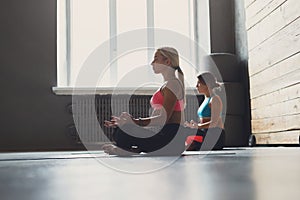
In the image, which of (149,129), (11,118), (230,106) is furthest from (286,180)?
(11,118)

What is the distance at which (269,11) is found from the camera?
395 centimetres

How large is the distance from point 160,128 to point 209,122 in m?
1.32

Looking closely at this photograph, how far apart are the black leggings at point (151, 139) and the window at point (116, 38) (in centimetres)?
314

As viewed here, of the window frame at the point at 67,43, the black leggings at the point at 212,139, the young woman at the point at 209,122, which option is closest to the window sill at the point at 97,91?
the window frame at the point at 67,43

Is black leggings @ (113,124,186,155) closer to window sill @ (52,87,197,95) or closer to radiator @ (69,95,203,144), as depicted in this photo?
radiator @ (69,95,203,144)

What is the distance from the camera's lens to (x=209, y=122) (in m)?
3.41

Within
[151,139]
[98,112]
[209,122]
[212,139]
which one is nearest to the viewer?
[151,139]

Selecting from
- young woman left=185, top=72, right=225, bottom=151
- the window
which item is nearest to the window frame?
the window

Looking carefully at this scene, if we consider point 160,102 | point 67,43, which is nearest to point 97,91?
point 67,43

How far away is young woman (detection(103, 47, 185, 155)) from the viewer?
2.05 m

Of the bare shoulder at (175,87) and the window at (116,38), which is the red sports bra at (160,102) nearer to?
the bare shoulder at (175,87)

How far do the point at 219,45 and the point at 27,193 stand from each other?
202 inches

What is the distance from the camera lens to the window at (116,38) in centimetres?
549

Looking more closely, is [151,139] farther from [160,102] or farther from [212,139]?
[212,139]
